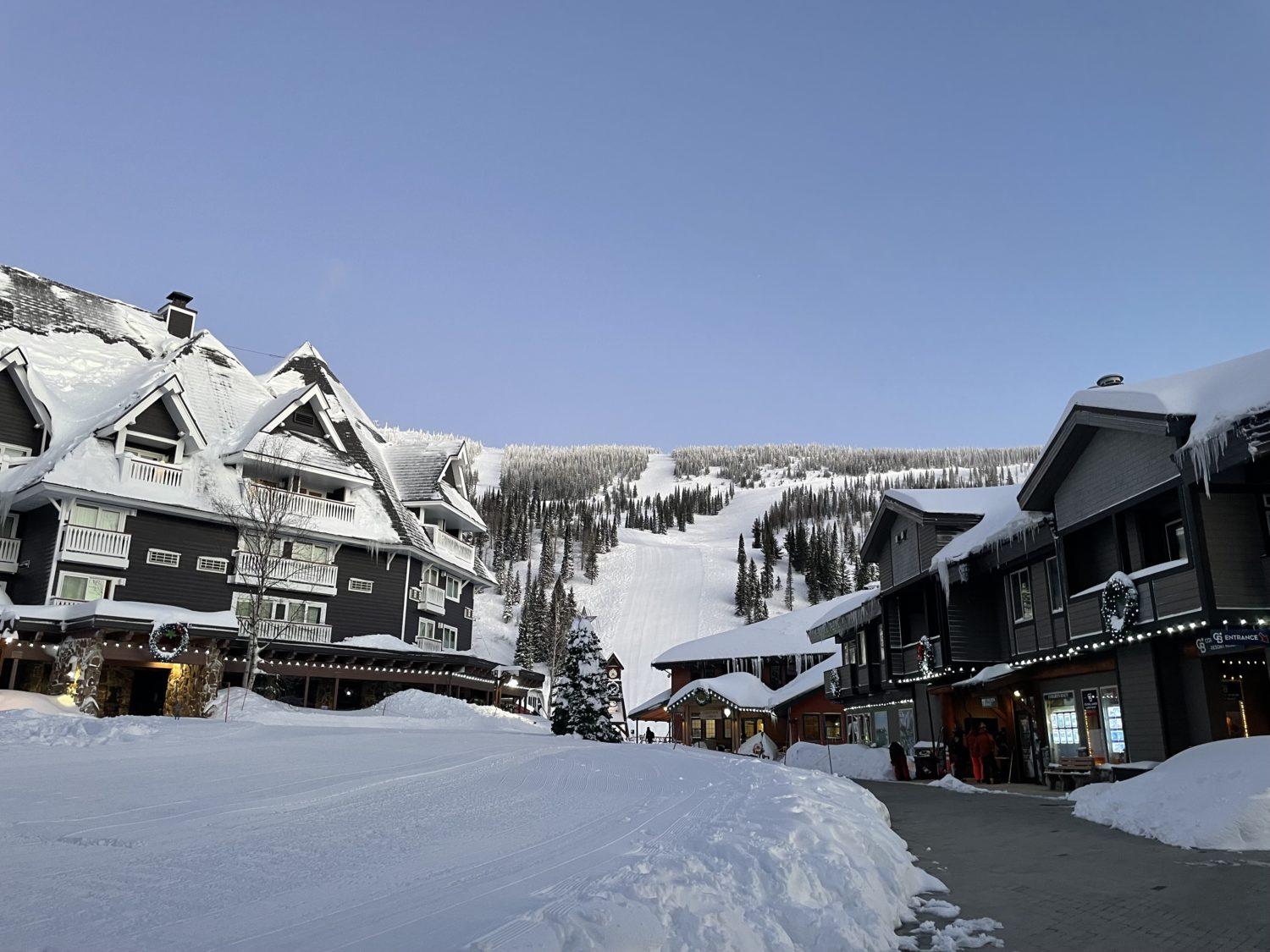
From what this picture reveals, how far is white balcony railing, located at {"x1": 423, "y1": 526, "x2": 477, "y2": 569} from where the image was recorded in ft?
134

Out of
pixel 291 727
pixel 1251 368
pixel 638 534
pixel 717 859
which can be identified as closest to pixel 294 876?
pixel 717 859

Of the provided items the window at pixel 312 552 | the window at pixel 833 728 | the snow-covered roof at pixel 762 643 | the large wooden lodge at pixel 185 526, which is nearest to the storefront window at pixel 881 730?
the window at pixel 833 728

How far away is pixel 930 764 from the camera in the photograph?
2808 cm

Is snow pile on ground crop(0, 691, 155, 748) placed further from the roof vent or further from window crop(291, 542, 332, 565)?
the roof vent

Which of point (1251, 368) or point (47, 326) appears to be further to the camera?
point (47, 326)

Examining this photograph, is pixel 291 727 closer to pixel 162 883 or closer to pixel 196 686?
pixel 196 686

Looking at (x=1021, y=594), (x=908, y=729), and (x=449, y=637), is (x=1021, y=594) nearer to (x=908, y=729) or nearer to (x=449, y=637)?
(x=908, y=729)

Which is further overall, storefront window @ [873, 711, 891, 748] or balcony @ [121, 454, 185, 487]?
storefront window @ [873, 711, 891, 748]

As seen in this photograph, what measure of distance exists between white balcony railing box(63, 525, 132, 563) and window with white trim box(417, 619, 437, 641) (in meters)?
12.3

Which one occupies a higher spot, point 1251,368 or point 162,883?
point 1251,368

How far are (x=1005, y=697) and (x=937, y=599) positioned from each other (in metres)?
3.53

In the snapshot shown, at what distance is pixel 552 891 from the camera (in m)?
5.91

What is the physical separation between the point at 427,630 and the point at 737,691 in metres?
17.2

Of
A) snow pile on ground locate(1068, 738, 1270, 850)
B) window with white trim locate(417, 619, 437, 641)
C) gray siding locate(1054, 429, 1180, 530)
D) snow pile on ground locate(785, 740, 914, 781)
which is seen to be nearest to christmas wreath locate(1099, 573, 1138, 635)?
gray siding locate(1054, 429, 1180, 530)
